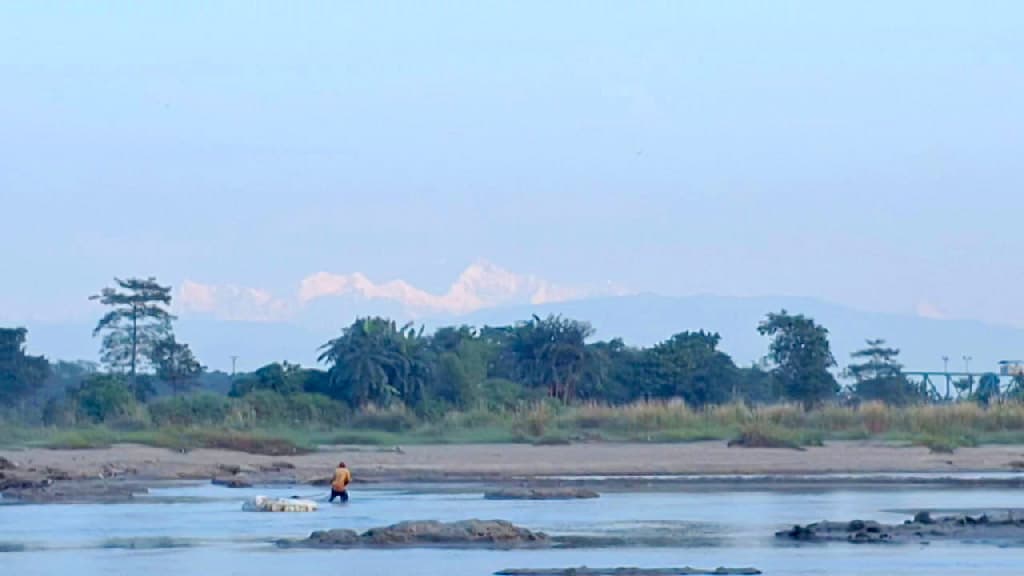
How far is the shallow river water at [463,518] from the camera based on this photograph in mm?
23453

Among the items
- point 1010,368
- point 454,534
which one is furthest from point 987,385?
point 454,534

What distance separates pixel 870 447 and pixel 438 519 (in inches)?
1085

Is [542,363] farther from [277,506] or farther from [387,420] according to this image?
[277,506]

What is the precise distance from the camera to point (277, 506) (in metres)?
33.7

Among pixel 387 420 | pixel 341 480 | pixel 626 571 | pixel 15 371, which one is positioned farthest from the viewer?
pixel 15 371

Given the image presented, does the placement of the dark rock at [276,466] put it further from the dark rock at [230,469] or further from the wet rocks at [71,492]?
the wet rocks at [71,492]

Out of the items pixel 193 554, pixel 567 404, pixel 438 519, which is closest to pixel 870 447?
pixel 567 404

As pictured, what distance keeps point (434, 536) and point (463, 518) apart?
4346 millimetres

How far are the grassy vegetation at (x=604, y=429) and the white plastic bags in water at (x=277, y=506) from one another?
19.0 meters

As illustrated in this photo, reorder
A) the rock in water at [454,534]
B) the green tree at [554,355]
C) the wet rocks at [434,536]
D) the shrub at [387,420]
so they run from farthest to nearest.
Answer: the green tree at [554,355], the shrub at [387,420], the rock in water at [454,534], the wet rocks at [434,536]

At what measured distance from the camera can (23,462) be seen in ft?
155

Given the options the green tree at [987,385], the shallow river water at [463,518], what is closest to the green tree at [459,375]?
the green tree at [987,385]

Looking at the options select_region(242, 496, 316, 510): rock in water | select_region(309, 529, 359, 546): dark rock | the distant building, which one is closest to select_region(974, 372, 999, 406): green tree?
the distant building

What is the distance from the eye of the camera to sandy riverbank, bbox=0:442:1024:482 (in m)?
46.8
